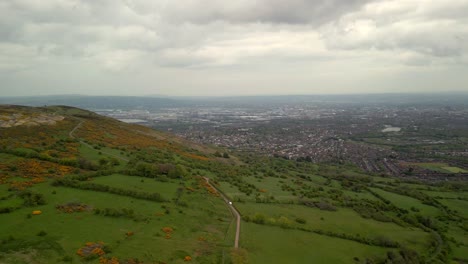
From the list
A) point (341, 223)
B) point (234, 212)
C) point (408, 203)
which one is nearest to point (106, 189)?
point (234, 212)

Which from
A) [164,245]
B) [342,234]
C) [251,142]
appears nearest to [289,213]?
[342,234]

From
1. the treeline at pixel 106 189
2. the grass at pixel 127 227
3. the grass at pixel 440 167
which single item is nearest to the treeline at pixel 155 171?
the treeline at pixel 106 189

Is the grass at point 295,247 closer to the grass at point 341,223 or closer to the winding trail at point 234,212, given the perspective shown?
the winding trail at point 234,212

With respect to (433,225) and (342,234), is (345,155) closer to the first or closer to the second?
(433,225)

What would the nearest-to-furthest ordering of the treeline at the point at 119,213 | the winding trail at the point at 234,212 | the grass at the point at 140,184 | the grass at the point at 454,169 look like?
the treeline at the point at 119,213 < the winding trail at the point at 234,212 < the grass at the point at 140,184 < the grass at the point at 454,169

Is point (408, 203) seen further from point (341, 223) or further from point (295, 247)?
point (295, 247)

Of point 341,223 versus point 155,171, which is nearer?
point 341,223
